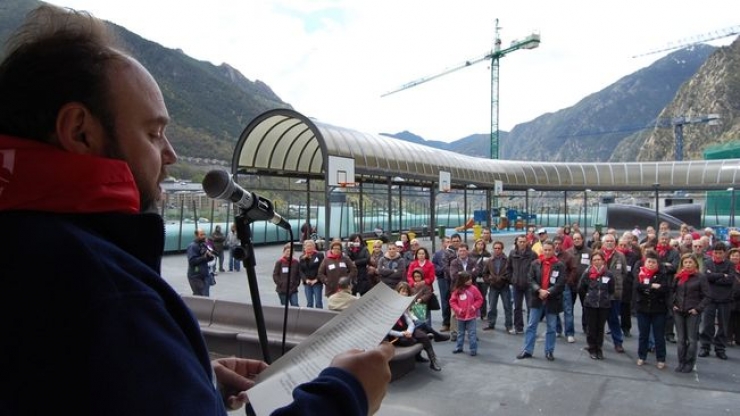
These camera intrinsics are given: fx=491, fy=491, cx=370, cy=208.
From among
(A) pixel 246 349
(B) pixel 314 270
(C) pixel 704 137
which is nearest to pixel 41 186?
(A) pixel 246 349

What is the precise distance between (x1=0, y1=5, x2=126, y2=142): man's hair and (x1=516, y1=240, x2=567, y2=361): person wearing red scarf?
8711 mm

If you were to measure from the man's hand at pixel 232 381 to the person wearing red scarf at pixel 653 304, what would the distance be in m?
8.29

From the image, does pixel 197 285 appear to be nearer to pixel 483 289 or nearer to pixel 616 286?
pixel 483 289

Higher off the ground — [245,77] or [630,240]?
[245,77]

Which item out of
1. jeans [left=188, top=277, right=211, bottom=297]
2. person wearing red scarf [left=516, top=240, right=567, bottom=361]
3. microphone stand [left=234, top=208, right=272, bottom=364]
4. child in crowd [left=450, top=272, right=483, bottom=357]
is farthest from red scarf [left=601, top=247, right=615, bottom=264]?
jeans [left=188, top=277, right=211, bottom=297]

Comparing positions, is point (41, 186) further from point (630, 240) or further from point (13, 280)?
point (630, 240)

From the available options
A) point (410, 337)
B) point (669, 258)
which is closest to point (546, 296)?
point (410, 337)

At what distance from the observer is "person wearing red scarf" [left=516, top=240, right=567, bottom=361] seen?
8.66 metres

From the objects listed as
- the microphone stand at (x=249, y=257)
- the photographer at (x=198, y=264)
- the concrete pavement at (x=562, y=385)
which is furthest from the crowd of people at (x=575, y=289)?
the microphone stand at (x=249, y=257)

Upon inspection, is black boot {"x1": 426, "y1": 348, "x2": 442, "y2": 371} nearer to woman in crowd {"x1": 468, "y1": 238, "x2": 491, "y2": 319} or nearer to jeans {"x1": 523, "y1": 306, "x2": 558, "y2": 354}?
jeans {"x1": 523, "y1": 306, "x2": 558, "y2": 354}

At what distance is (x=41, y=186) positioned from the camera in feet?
3.06

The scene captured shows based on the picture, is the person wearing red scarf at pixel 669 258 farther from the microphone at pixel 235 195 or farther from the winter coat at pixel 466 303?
the microphone at pixel 235 195

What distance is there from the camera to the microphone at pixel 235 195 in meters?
2.21

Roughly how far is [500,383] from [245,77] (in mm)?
133645
